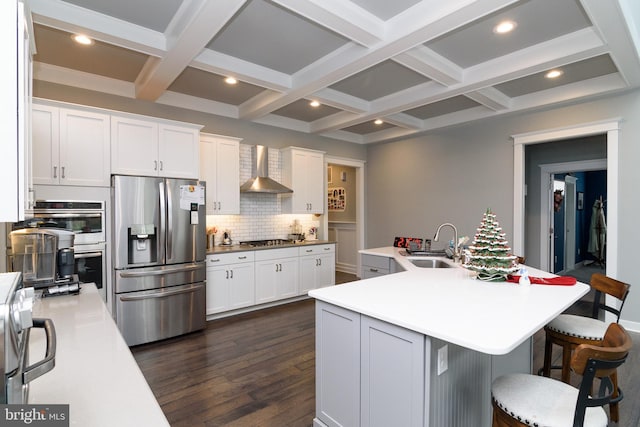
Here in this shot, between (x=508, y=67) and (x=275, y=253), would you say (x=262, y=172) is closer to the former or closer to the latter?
(x=275, y=253)

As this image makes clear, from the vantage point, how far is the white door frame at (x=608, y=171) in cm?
388

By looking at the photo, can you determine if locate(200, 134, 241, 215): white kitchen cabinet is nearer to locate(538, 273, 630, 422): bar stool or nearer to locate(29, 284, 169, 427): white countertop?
locate(29, 284, 169, 427): white countertop

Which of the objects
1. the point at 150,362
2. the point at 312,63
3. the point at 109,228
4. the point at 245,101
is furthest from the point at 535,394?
the point at 245,101

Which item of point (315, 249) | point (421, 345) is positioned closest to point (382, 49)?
point (421, 345)

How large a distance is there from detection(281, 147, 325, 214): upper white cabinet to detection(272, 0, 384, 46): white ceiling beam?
Answer: 9.07 feet

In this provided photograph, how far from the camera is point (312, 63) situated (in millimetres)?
3541

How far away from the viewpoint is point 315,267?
5332mm

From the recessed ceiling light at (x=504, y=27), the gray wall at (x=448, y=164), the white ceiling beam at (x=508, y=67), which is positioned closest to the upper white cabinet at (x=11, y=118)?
the recessed ceiling light at (x=504, y=27)

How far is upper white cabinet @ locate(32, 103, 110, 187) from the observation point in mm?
3057

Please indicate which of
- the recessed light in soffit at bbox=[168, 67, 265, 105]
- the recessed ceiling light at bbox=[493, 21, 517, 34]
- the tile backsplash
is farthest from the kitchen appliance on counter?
the tile backsplash

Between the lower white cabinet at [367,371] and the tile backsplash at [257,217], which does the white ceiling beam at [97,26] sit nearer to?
the tile backsplash at [257,217]

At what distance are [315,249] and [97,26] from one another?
3794 mm

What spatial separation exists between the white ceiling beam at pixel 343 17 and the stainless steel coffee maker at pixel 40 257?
2.21 meters

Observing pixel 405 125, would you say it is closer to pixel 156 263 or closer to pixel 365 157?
pixel 365 157
